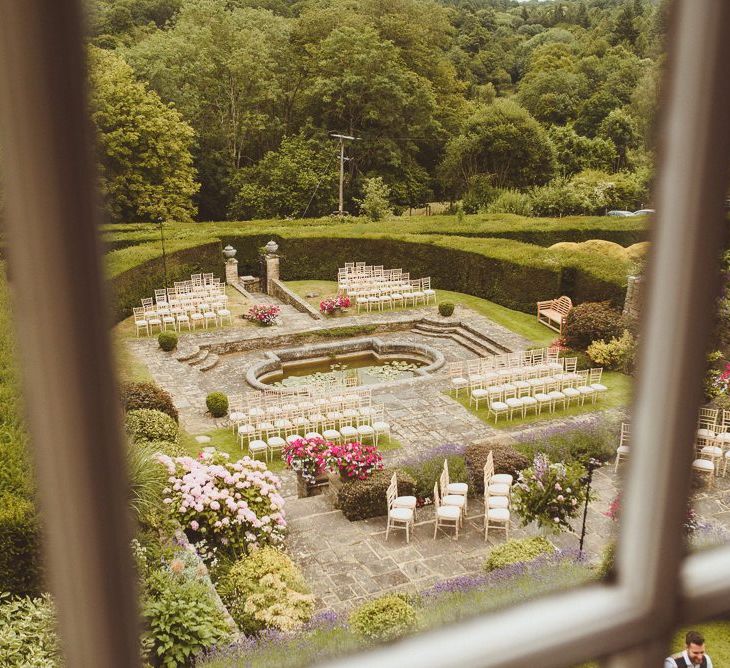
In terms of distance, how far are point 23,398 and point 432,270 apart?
19.5m

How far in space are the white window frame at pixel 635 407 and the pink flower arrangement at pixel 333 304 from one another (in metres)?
16.3

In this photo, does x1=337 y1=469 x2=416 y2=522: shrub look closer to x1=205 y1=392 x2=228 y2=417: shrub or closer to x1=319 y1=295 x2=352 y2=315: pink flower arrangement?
x1=205 y1=392 x2=228 y2=417: shrub

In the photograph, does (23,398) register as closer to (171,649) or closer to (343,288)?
(171,649)

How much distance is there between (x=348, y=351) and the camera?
15.7 meters

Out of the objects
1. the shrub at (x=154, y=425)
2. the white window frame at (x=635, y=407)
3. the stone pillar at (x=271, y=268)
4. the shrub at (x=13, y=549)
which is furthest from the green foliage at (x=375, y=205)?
the white window frame at (x=635, y=407)

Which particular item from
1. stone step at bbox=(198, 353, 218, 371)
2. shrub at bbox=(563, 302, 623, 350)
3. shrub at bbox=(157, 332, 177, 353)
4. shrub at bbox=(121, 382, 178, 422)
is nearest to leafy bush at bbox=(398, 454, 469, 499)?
shrub at bbox=(121, 382, 178, 422)

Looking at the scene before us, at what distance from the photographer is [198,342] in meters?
15.1

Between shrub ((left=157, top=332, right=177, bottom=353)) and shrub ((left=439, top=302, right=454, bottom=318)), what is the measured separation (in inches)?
232

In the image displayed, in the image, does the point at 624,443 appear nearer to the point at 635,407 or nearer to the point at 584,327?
the point at 635,407

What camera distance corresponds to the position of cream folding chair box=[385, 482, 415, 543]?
7941mm

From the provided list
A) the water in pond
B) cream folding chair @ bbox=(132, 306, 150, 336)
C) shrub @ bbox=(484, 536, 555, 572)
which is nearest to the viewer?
cream folding chair @ bbox=(132, 306, 150, 336)

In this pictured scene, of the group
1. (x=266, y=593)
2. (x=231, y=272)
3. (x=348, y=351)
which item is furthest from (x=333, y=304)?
(x=266, y=593)

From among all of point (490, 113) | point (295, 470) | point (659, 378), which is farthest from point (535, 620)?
point (490, 113)

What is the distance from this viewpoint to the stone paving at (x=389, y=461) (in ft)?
23.4
